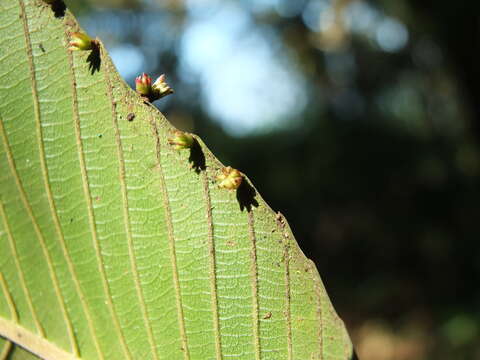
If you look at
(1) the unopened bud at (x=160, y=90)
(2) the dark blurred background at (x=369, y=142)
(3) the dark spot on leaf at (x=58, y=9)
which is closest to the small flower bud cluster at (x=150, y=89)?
(1) the unopened bud at (x=160, y=90)

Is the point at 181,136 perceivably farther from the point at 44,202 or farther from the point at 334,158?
the point at 334,158

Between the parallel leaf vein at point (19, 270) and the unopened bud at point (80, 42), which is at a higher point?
the unopened bud at point (80, 42)

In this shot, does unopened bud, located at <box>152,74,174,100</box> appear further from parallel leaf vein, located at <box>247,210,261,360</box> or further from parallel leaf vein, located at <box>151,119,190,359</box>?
parallel leaf vein, located at <box>247,210,261,360</box>

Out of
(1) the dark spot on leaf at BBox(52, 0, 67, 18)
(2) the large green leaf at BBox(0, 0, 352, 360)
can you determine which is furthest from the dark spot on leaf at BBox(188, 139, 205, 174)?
(1) the dark spot on leaf at BBox(52, 0, 67, 18)

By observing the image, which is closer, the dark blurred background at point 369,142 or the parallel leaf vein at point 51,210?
the parallel leaf vein at point 51,210

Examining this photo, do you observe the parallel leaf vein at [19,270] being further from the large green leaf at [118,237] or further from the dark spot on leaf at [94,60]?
the dark spot on leaf at [94,60]

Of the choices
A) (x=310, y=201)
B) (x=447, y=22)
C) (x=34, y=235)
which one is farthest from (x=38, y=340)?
(x=310, y=201)
